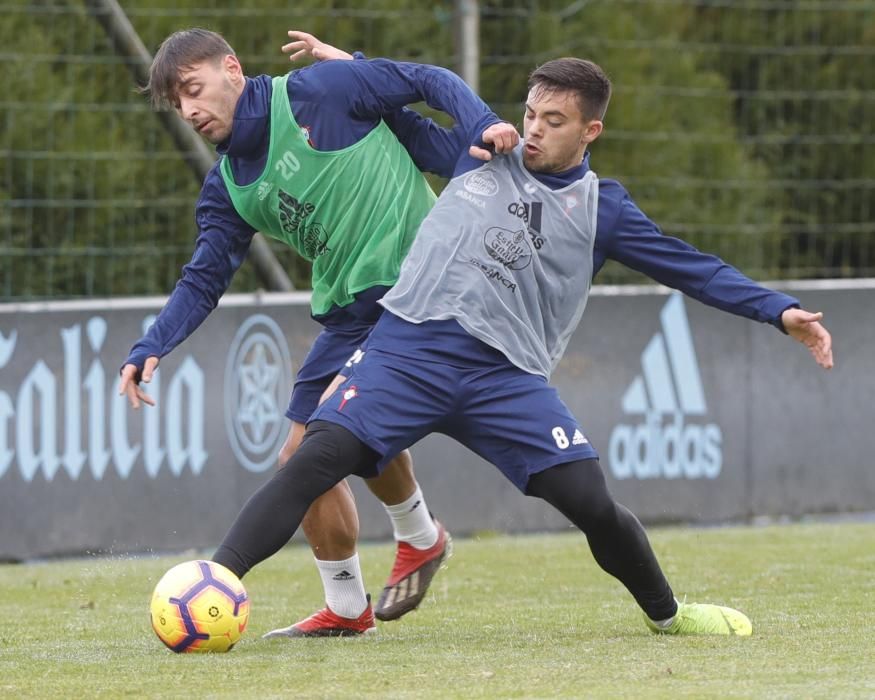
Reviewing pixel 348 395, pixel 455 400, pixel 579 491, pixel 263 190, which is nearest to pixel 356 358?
pixel 348 395

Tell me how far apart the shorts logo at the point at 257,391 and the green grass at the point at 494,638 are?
2.72 feet

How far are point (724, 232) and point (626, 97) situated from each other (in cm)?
114

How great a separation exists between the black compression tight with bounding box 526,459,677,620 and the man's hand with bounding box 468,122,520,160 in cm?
97

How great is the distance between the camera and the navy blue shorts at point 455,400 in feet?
17.1

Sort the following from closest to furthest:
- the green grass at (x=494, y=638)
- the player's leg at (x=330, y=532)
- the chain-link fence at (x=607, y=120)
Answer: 1. the green grass at (x=494, y=638)
2. the player's leg at (x=330, y=532)
3. the chain-link fence at (x=607, y=120)

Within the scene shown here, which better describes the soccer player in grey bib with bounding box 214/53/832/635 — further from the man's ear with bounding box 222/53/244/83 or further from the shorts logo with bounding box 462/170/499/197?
the man's ear with bounding box 222/53/244/83

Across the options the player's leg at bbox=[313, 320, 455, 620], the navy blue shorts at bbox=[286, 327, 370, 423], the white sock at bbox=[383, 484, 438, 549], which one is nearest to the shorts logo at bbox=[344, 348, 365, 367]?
the player's leg at bbox=[313, 320, 455, 620]

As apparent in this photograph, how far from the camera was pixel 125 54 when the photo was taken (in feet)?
34.1

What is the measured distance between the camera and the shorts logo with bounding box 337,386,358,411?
17.1ft

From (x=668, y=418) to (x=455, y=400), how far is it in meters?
5.63

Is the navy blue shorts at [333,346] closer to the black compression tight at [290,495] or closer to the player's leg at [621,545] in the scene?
the black compression tight at [290,495]

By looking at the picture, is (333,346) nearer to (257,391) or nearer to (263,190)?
(263,190)

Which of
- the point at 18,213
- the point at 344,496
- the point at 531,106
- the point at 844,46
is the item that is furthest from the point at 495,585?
the point at 844,46

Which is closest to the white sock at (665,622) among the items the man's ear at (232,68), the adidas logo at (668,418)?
the man's ear at (232,68)
